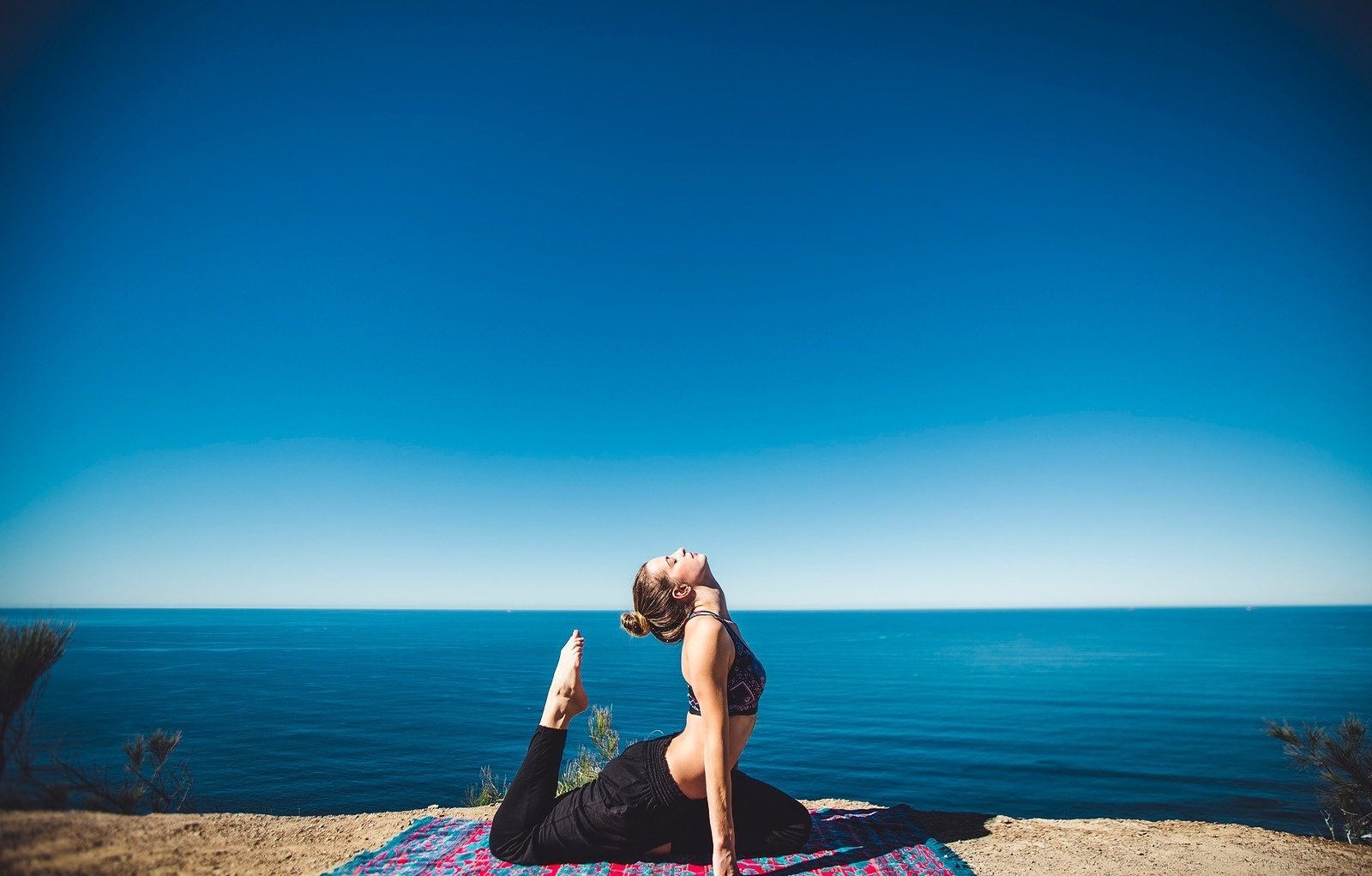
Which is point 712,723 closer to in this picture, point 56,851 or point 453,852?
point 453,852

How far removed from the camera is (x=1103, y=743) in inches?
997

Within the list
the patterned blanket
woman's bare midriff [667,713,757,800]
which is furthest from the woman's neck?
the patterned blanket

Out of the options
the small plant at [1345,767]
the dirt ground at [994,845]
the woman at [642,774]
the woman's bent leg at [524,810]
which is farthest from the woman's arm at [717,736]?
the small plant at [1345,767]

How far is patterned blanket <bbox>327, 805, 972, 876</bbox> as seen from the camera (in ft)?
13.3

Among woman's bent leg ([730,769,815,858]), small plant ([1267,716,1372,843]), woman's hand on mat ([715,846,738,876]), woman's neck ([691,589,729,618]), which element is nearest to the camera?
woman's hand on mat ([715,846,738,876])

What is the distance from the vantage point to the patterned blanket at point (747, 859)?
4.04 m

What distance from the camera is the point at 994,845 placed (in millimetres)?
5320

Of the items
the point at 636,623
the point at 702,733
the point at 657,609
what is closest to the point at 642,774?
the point at 702,733

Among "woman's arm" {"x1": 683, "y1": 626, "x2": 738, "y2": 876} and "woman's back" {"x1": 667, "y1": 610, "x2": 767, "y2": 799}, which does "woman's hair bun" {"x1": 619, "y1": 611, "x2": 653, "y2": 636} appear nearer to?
"woman's back" {"x1": 667, "y1": 610, "x2": 767, "y2": 799}

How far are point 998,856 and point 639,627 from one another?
3.73 meters

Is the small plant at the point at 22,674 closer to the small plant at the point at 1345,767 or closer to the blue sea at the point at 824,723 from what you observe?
the blue sea at the point at 824,723

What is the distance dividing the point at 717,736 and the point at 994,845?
359 centimetres

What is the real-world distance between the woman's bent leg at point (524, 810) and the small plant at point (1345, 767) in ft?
28.0

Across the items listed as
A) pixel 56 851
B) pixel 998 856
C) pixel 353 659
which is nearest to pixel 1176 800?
pixel 998 856
